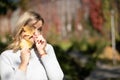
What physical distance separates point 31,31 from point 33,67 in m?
0.28

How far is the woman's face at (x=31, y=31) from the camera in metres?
3.64

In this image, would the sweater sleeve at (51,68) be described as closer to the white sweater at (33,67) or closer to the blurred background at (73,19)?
the white sweater at (33,67)

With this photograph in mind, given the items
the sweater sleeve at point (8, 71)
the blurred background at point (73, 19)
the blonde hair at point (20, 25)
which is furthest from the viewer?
the blurred background at point (73, 19)

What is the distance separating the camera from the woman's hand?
144 inches

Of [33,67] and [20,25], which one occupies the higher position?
[20,25]

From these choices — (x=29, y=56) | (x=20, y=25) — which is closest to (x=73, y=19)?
(x=20, y=25)

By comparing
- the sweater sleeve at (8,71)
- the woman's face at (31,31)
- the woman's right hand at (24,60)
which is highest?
the woman's face at (31,31)

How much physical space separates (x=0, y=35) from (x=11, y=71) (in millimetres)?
19910

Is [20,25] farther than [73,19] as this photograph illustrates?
No

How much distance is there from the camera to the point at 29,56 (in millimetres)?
3656

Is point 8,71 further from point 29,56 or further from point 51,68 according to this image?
point 51,68

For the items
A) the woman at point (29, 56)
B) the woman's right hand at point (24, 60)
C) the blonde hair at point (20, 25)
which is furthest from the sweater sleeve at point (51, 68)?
the blonde hair at point (20, 25)

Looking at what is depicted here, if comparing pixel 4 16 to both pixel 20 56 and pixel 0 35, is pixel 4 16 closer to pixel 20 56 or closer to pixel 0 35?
pixel 0 35

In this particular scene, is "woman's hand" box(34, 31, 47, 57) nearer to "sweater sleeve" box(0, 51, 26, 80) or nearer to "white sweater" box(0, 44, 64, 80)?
"white sweater" box(0, 44, 64, 80)
